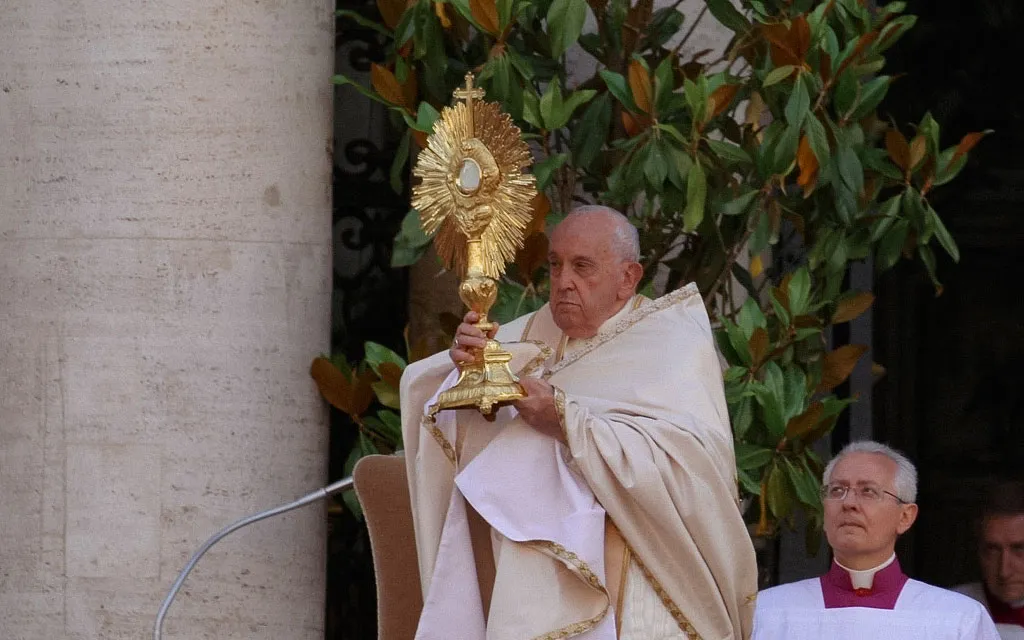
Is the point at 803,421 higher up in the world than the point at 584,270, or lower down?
lower down

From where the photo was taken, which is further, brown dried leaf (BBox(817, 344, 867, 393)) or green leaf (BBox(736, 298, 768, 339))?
brown dried leaf (BBox(817, 344, 867, 393))

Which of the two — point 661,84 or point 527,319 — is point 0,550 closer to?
point 527,319

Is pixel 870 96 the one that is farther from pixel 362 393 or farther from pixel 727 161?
pixel 362 393

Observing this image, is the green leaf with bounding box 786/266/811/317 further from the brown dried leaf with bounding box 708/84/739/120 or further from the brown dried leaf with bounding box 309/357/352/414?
the brown dried leaf with bounding box 309/357/352/414

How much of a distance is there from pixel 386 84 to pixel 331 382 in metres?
0.88

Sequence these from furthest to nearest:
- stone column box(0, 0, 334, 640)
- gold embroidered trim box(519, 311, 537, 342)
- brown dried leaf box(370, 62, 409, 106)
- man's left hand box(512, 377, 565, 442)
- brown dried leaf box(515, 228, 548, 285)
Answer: brown dried leaf box(370, 62, 409, 106), brown dried leaf box(515, 228, 548, 285), stone column box(0, 0, 334, 640), gold embroidered trim box(519, 311, 537, 342), man's left hand box(512, 377, 565, 442)

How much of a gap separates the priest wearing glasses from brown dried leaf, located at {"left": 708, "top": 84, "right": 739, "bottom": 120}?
1.31m

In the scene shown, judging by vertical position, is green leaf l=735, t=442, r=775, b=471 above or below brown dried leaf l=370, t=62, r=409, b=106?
below

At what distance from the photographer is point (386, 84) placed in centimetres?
627

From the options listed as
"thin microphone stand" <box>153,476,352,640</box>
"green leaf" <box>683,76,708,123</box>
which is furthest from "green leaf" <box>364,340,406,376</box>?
"green leaf" <box>683,76,708,123</box>

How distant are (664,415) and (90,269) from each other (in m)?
1.86

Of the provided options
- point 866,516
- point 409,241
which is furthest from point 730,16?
point 866,516

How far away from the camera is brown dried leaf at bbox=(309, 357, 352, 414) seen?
616 cm

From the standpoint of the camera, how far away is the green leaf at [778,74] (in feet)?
19.8
